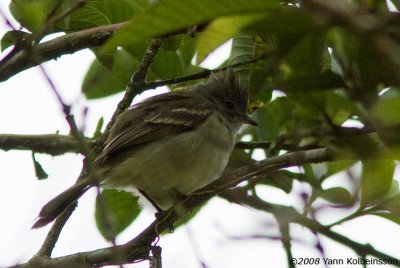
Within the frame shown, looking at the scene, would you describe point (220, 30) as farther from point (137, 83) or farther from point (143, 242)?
point (137, 83)

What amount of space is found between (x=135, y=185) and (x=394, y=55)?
14.6 ft

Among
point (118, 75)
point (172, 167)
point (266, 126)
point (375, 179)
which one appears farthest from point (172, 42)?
point (375, 179)

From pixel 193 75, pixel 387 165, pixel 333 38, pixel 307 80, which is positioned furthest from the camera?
pixel 193 75

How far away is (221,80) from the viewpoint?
7555mm

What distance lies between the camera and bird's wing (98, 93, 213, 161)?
19.9ft

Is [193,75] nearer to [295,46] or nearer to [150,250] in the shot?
[150,250]

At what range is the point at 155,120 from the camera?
6504mm

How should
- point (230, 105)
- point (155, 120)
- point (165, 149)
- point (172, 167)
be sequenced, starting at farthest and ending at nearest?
point (230, 105) < point (155, 120) < point (165, 149) < point (172, 167)

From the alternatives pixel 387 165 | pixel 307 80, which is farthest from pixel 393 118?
pixel 387 165

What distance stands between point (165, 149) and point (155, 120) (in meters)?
0.41

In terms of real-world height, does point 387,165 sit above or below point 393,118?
above

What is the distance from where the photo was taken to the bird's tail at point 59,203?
4.75 metres

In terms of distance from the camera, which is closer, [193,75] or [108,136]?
[193,75]

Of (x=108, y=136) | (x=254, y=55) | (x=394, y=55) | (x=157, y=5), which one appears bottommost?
(x=394, y=55)
